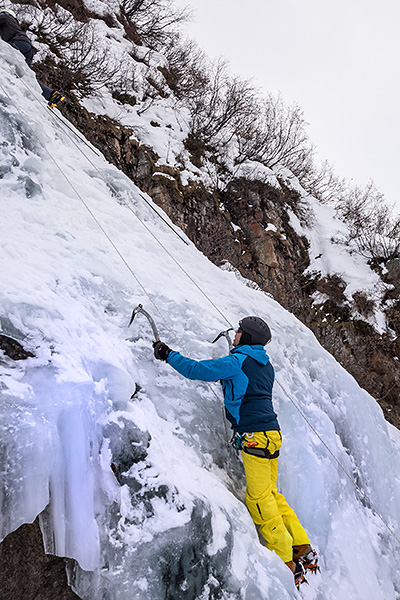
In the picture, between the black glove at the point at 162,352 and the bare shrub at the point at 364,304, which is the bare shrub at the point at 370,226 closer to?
the bare shrub at the point at 364,304

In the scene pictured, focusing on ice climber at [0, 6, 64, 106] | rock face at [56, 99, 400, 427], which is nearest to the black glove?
ice climber at [0, 6, 64, 106]

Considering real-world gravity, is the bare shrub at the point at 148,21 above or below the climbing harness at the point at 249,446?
above

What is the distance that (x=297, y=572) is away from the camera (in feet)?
6.82

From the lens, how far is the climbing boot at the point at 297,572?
6.70 feet

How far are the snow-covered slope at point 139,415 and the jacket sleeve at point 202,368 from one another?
0.71 feet

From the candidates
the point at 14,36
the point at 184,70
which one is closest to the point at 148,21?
the point at 184,70

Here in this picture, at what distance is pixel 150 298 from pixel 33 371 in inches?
50.5

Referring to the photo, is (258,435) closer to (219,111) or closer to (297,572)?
(297,572)

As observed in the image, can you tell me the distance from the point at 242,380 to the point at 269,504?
0.74 meters

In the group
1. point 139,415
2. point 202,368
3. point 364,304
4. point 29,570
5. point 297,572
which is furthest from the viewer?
point 364,304

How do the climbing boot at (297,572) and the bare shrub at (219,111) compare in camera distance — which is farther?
the bare shrub at (219,111)

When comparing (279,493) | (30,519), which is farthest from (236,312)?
(30,519)

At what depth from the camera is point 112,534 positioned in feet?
4.94

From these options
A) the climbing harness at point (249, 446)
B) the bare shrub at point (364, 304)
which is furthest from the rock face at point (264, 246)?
the climbing harness at point (249, 446)
